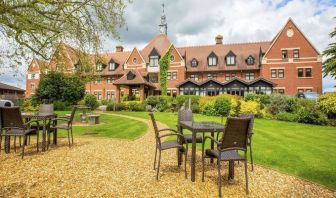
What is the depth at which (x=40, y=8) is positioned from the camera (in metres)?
10.1

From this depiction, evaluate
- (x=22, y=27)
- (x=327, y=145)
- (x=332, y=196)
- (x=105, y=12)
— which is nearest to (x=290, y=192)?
(x=332, y=196)

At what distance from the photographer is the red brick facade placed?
114 feet

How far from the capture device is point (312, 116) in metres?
18.5

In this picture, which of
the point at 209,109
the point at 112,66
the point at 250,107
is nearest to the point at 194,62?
the point at 112,66

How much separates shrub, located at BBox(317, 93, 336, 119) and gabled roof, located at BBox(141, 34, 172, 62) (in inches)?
1060

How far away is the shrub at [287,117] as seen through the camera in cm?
1961

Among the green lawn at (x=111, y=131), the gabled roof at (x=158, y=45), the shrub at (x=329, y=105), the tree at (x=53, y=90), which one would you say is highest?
the gabled roof at (x=158, y=45)

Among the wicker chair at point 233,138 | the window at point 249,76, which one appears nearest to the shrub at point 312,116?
the wicker chair at point 233,138

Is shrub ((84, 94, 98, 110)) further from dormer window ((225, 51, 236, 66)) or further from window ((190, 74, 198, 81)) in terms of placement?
dormer window ((225, 51, 236, 66))

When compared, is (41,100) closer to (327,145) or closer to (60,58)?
(60,58)

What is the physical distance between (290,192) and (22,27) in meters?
10.3

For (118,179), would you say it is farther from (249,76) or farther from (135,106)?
(249,76)

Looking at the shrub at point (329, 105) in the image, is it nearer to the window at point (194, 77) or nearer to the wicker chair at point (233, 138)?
the wicker chair at point (233, 138)

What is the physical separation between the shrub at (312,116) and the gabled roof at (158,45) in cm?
2657
